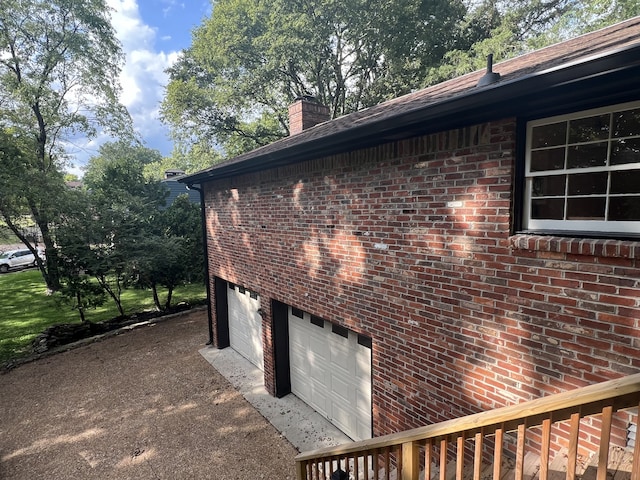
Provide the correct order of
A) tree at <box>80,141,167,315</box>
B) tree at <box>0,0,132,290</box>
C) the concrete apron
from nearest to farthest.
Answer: the concrete apron < tree at <box>80,141,167,315</box> < tree at <box>0,0,132,290</box>

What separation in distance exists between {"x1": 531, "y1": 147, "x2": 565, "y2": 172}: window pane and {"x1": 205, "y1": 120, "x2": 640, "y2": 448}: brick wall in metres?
0.20

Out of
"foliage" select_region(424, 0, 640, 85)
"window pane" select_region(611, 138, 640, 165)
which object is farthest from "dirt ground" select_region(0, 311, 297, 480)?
"foliage" select_region(424, 0, 640, 85)

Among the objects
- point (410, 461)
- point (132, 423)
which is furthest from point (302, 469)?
point (132, 423)

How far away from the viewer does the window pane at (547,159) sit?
2.59m

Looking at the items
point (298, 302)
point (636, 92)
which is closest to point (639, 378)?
point (636, 92)

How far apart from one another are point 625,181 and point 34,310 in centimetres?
1742

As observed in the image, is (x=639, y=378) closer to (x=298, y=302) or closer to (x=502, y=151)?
(x=502, y=151)

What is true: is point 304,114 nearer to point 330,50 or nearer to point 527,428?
point 527,428

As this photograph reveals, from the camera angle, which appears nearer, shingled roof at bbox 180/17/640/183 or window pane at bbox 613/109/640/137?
shingled roof at bbox 180/17/640/183

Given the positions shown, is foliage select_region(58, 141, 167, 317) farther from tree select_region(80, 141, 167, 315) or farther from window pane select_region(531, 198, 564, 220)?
window pane select_region(531, 198, 564, 220)

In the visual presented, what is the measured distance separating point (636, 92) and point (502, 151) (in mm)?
851

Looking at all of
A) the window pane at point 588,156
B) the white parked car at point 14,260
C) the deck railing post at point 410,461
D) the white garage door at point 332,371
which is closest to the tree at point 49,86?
the white garage door at point 332,371

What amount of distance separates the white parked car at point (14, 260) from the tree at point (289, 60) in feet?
45.1

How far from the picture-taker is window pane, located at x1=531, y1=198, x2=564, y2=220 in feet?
8.64
